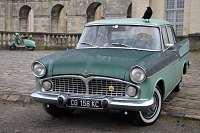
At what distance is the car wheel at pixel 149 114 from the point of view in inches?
187

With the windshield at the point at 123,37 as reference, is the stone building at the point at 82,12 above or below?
above

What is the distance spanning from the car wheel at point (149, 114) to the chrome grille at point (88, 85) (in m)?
0.46

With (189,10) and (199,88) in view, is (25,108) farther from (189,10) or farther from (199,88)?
(189,10)

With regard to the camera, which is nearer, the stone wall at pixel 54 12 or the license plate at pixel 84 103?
the license plate at pixel 84 103

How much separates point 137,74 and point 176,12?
19557 mm

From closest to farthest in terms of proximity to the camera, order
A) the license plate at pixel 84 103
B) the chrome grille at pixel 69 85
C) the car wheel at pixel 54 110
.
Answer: the license plate at pixel 84 103
the chrome grille at pixel 69 85
the car wheel at pixel 54 110

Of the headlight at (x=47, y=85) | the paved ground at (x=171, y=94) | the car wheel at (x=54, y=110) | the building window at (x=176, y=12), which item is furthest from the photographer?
the building window at (x=176, y=12)

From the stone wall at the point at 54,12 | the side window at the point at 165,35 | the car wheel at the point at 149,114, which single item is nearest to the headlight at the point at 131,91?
the car wheel at the point at 149,114

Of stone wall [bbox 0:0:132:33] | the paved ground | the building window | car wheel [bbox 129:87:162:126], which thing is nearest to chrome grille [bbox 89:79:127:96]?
car wheel [bbox 129:87:162:126]

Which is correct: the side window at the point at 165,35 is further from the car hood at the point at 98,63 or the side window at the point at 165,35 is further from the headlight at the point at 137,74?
the headlight at the point at 137,74

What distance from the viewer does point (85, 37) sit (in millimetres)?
6004

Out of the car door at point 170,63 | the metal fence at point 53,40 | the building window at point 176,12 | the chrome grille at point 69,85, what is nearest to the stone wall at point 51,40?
the metal fence at point 53,40

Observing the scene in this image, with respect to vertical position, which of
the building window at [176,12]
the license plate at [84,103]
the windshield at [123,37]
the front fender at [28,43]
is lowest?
the license plate at [84,103]

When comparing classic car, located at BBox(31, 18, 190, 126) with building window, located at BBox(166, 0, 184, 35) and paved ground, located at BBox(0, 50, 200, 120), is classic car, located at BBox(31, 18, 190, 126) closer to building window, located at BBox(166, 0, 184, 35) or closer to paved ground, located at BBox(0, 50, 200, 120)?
paved ground, located at BBox(0, 50, 200, 120)
